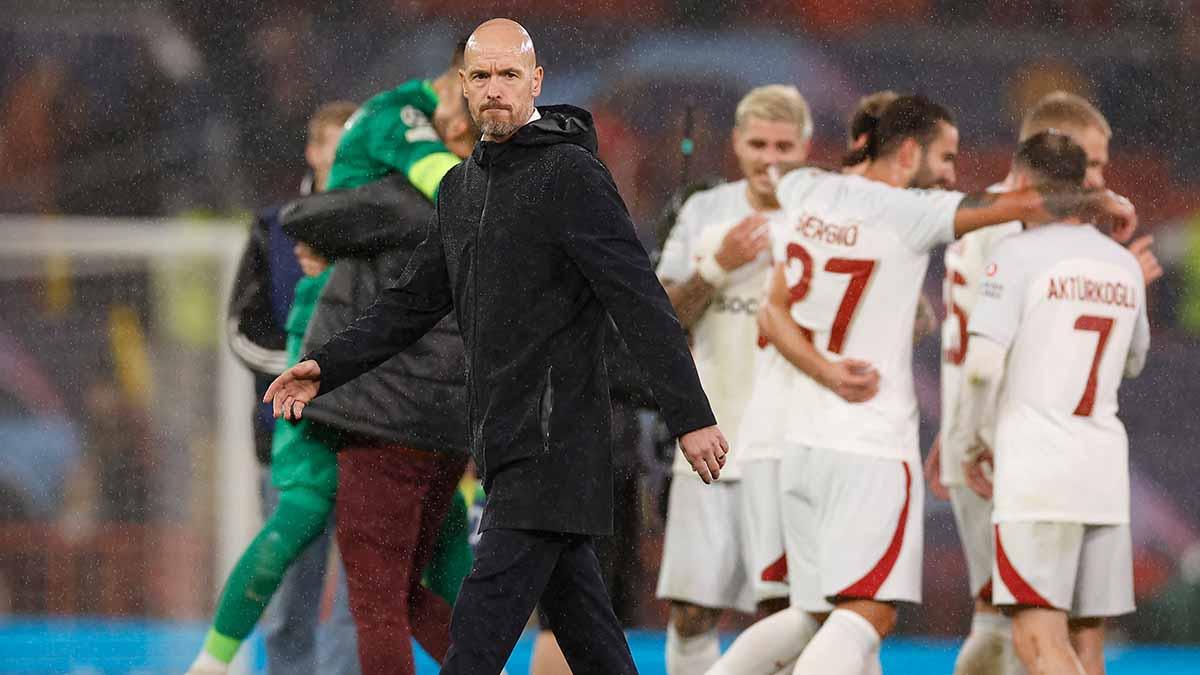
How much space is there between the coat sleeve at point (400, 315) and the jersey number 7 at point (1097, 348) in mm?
1599

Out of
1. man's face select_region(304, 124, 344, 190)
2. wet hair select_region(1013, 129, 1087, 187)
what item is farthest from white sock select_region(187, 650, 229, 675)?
wet hair select_region(1013, 129, 1087, 187)

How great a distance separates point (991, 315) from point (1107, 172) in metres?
1.15

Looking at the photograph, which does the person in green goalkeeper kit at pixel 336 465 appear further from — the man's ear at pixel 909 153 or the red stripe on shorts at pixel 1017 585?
the red stripe on shorts at pixel 1017 585

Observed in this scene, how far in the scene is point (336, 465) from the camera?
428cm

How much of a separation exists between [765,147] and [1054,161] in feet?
2.47

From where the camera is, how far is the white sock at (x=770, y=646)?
432cm

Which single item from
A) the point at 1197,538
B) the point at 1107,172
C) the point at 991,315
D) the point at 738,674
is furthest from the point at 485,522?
the point at 1197,538

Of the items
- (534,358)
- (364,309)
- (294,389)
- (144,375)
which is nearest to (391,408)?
(364,309)

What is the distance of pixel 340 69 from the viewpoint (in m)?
5.66

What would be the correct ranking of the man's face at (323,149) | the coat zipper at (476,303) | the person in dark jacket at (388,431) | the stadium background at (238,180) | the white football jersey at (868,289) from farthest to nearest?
the stadium background at (238,180) → the man's face at (323,149) → the white football jersey at (868,289) → the person in dark jacket at (388,431) → the coat zipper at (476,303)

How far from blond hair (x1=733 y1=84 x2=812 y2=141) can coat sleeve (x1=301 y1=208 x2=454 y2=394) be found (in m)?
1.60

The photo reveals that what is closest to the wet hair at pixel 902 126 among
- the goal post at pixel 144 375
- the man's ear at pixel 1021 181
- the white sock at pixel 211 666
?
the man's ear at pixel 1021 181

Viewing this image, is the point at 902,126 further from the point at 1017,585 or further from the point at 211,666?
the point at 211,666

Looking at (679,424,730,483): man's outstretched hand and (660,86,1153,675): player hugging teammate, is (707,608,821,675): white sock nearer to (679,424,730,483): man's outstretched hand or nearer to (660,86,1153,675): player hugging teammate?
(660,86,1153,675): player hugging teammate
